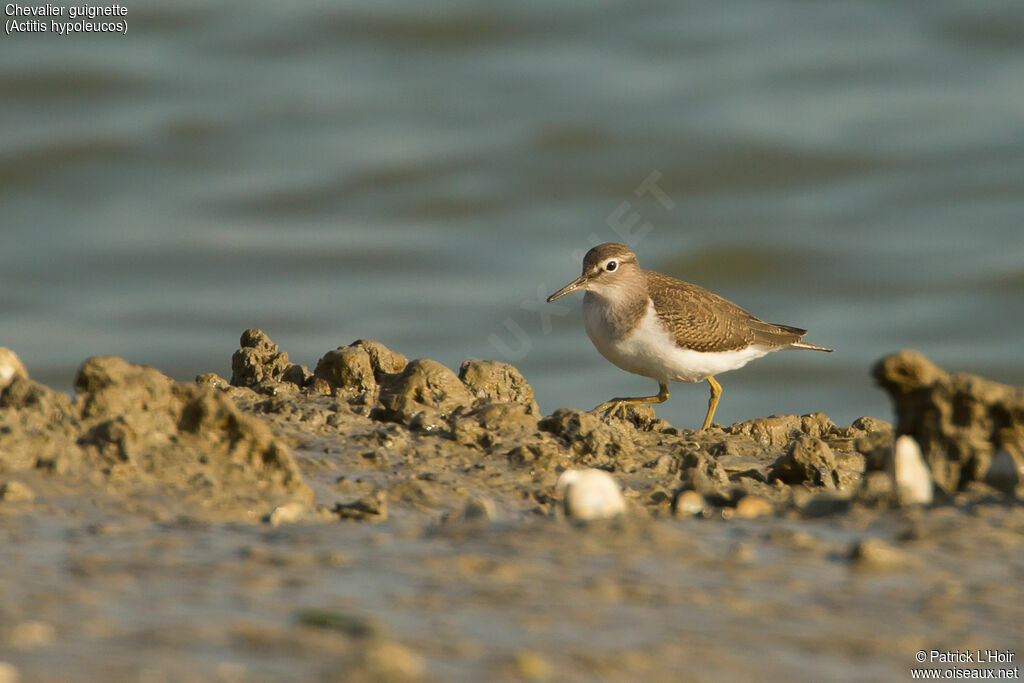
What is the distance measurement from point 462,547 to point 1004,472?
1707mm

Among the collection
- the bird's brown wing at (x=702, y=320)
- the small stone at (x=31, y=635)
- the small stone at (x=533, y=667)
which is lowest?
the small stone at (x=533, y=667)

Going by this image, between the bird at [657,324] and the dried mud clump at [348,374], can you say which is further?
the bird at [657,324]

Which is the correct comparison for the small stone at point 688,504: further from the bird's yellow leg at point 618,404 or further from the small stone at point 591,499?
the bird's yellow leg at point 618,404

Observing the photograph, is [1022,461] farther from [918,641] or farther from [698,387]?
[698,387]

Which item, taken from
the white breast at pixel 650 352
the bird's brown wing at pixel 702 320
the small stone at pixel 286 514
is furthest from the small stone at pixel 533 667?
the bird's brown wing at pixel 702 320

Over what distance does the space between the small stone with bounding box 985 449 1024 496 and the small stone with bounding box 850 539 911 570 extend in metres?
0.81

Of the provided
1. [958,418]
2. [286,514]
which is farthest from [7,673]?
[958,418]

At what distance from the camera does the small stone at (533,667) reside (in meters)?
2.42

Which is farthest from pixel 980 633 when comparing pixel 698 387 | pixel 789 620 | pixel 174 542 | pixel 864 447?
pixel 698 387

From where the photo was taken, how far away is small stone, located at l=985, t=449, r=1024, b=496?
12.2 ft

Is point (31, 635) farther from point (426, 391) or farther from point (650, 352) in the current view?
point (650, 352)

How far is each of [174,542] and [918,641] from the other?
1845mm

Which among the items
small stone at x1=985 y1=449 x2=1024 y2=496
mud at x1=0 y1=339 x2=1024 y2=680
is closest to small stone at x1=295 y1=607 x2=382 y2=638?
mud at x1=0 y1=339 x2=1024 y2=680

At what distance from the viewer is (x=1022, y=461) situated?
387 centimetres
